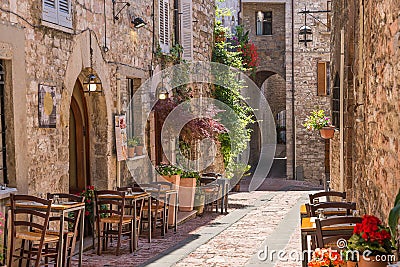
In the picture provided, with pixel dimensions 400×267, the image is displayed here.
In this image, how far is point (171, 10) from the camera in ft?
47.6

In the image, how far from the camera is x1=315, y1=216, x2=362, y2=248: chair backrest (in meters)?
5.52

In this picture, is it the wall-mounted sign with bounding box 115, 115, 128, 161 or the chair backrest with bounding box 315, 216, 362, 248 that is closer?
the chair backrest with bounding box 315, 216, 362, 248

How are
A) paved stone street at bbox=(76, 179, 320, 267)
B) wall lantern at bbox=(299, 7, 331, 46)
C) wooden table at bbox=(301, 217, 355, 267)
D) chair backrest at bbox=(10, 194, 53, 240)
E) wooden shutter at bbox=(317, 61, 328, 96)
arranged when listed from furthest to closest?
wall lantern at bbox=(299, 7, 331, 46) → wooden shutter at bbox=(317, 61, 328, 96) → paved stone street at bbox=(76, 179, 320, 267) → chair backrest at bbox=(10, 194, 53, 240) → wooden table at bbox=(301, 217, 355, 267)

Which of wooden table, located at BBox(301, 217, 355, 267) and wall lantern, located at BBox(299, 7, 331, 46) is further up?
wall lantern, located at BBox(299, 7, 331, 46)

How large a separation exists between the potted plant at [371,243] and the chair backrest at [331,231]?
100cm

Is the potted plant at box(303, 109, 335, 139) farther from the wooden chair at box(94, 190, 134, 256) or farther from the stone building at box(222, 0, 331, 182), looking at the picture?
the stone building at box(222, 0, 331, 182)

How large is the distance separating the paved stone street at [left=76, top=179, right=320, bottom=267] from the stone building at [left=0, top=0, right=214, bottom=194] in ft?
4.06

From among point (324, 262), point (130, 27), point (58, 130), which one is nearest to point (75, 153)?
point (58, 130)

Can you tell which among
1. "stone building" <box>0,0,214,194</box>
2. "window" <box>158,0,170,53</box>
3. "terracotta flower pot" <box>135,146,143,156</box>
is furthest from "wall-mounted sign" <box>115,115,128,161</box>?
"window" <box>158,0,170,53</box>

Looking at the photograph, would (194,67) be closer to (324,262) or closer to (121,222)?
(121,222)

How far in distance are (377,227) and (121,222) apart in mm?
5141

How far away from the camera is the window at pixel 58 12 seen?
27.7ft

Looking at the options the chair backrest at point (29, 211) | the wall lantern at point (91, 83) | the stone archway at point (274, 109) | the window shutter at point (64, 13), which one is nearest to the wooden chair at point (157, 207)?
the wall lantern at point (91, 83)

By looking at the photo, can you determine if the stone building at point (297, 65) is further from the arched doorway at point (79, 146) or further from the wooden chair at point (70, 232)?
the wooden chair at point (70, 232)
